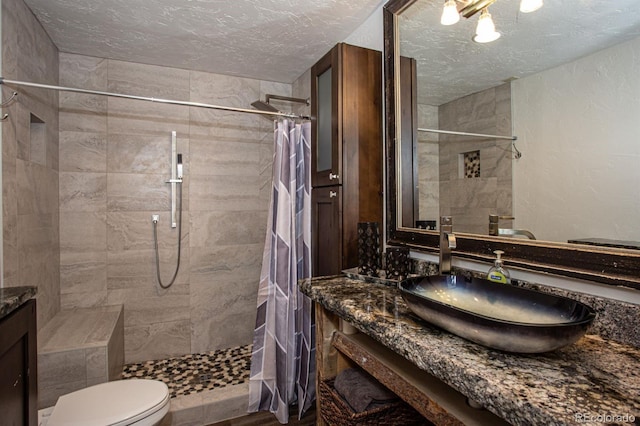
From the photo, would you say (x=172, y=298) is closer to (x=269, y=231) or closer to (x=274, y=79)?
(x=269, y=231)

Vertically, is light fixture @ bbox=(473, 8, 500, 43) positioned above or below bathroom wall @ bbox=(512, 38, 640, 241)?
above

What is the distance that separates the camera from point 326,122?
2.00 m

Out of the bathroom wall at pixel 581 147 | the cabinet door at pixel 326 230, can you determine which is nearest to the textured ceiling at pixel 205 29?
the cabinet door at pixel 326 230

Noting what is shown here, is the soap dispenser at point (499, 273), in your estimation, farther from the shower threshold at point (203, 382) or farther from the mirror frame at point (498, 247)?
the shower threshold at point (203, 382)

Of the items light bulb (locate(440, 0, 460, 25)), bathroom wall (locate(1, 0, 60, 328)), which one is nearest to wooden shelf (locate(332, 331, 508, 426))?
light bulb (locate(440, 0, 460, 25))

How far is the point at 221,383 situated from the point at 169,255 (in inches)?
43.2

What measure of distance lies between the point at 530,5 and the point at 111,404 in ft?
7.65

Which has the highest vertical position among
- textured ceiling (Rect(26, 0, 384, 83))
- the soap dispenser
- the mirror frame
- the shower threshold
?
textured ceiling (Rect(26, 0, 384, 83))

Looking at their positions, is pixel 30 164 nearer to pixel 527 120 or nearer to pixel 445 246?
pixel 445 246

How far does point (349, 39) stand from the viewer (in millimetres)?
2236

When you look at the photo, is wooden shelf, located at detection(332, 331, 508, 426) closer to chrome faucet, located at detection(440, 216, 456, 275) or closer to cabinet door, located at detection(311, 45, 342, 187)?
chrome faucet, located at detection(440, 216, 456, 275)

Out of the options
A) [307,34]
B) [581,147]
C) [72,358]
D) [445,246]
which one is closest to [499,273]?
[445,246]

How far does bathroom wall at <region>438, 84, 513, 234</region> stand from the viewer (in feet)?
4.29

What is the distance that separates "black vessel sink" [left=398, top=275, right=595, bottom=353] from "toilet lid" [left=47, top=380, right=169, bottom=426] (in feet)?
4.15
